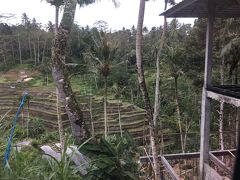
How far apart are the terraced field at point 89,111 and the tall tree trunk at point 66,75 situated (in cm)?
1658

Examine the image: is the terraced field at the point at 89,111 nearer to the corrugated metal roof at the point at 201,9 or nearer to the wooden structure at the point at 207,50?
the wooden structure at the point at 207,50

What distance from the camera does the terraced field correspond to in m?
22.7

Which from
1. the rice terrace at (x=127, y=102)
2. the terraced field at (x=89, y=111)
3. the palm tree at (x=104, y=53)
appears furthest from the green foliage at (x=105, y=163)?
the terraced field at (x=89, y=111)

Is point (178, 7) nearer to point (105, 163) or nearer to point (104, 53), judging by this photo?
point (105, 163)

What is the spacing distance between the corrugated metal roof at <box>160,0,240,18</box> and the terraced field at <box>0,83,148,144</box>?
16.3 meters

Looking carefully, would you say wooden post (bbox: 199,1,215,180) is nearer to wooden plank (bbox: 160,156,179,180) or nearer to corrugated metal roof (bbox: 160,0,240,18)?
corrugated metal roof (bbox: 160,0,240,18)

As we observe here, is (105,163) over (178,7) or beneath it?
beneath

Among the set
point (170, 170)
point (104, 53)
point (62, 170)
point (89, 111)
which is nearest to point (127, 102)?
point (89, 111)

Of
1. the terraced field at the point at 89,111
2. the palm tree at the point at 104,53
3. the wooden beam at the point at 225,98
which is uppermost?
the palm tree at the point at 104,53

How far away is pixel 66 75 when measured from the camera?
4828 mm

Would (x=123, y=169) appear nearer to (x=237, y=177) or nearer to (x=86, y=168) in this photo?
(x=86, y=168)

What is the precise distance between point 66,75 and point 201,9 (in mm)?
2518

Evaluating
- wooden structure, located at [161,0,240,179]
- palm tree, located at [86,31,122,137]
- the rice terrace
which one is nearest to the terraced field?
the rice terrace

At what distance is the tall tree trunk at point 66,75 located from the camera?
4165 millimetres
